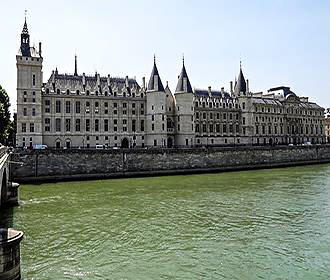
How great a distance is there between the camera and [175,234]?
16125mm

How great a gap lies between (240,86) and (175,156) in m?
31.8

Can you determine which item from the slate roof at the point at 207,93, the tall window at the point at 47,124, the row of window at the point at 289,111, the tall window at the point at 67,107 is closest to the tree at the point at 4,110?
the tall window at the point at 47,124

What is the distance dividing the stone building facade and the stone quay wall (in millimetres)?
11885

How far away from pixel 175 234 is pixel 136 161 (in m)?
26.7

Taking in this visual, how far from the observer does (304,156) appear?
5919cm

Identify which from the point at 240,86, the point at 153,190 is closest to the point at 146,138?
the point at 240,86

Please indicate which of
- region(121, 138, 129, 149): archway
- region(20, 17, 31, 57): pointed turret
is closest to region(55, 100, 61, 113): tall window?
region(20, 17, 31, 57): pointed turret

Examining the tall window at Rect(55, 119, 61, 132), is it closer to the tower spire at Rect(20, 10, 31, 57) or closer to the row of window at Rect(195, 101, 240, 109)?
the tower spire at Rect(20, 10, 31, 57)

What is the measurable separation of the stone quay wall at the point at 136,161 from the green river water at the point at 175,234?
8653 mm

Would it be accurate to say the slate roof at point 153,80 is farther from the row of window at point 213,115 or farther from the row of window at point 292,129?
the row of window at point 292,129

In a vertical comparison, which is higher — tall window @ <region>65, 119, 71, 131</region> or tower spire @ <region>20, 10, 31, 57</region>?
tower spire @ <region>20, 10, 31, 57</region>

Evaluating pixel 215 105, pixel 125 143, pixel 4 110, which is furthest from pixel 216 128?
pixel 4 110

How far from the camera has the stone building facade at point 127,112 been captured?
4916 centimetres

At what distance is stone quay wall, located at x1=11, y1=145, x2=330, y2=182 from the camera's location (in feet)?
122
